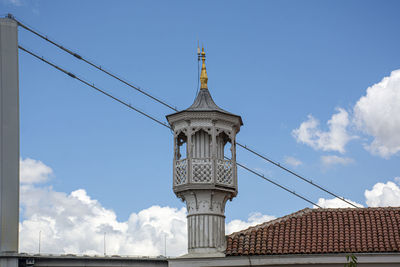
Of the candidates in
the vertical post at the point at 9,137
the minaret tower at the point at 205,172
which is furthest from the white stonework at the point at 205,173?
the vertical post at the point at 9,137

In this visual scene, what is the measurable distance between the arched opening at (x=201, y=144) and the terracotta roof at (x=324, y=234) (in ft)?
12.7

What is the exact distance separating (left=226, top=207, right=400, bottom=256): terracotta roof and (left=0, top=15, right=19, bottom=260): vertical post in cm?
925

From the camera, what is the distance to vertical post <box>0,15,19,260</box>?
27.8 metres

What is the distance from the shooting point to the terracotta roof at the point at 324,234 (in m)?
27.7

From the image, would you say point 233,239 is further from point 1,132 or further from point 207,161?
point 1,132

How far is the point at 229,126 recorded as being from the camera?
98.6 feet

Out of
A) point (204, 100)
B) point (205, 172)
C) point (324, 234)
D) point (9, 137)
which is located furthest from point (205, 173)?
point (9, 137)

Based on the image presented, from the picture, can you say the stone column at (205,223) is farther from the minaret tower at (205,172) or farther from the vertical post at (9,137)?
the vertical post at (9,137)

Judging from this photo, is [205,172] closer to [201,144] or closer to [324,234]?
[201,144]

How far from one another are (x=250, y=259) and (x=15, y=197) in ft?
33.8

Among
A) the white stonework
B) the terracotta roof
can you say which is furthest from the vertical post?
the terracotta roof

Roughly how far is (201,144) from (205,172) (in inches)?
57.9

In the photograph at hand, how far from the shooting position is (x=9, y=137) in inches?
1142

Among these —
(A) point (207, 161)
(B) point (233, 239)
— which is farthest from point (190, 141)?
(B) point (233, 239)
